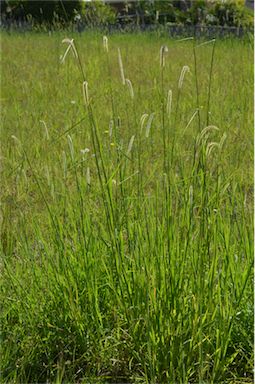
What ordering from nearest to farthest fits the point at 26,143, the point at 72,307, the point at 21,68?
the point at 72,307, the point at 26,143, the point at 21,68

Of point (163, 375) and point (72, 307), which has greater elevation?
point (72, 307)

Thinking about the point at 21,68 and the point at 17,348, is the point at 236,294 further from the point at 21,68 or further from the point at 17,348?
the point at 21,68

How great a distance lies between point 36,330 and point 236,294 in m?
0.46

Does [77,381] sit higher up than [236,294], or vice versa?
[236,294]

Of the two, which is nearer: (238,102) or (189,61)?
(238,102)

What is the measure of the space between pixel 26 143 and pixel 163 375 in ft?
4.99

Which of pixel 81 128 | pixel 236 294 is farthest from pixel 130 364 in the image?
pixel 81 128

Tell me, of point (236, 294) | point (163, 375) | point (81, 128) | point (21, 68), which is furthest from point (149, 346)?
point (21, 68)

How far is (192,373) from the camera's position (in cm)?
117

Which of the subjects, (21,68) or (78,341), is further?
(21,68)

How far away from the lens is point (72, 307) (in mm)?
1228

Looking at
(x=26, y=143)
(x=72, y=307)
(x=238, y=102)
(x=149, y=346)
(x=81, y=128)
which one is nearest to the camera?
(x=149, y=346)

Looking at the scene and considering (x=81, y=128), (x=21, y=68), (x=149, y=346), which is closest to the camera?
(x=149, y=346)

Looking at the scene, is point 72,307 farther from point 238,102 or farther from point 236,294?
point 238,102
